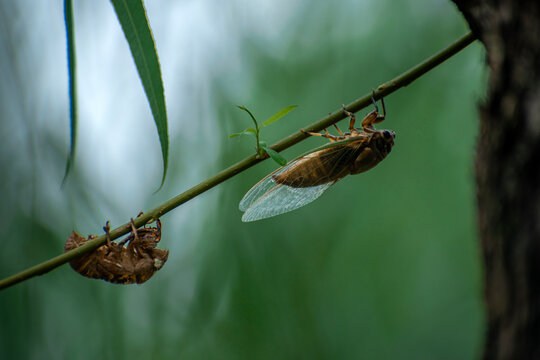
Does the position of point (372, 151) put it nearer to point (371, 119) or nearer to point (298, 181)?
point (371, 119)

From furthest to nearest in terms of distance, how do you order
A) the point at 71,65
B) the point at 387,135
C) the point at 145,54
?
the point at 387,135
the point at 145,54
the point at 71,65

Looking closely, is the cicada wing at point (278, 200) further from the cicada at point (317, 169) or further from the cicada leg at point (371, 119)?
the cicada leg at point (371, 119)

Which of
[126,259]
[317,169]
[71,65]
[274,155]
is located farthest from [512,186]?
[126,259]

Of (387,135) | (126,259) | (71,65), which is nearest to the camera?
(71,65)

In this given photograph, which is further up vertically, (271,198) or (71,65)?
(71,65)

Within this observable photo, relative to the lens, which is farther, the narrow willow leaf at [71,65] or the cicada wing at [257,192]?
the cicada wing at [257,192]

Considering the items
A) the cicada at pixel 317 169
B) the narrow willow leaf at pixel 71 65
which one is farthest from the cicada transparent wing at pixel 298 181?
the narrow willow leaf at pixel 71 65
